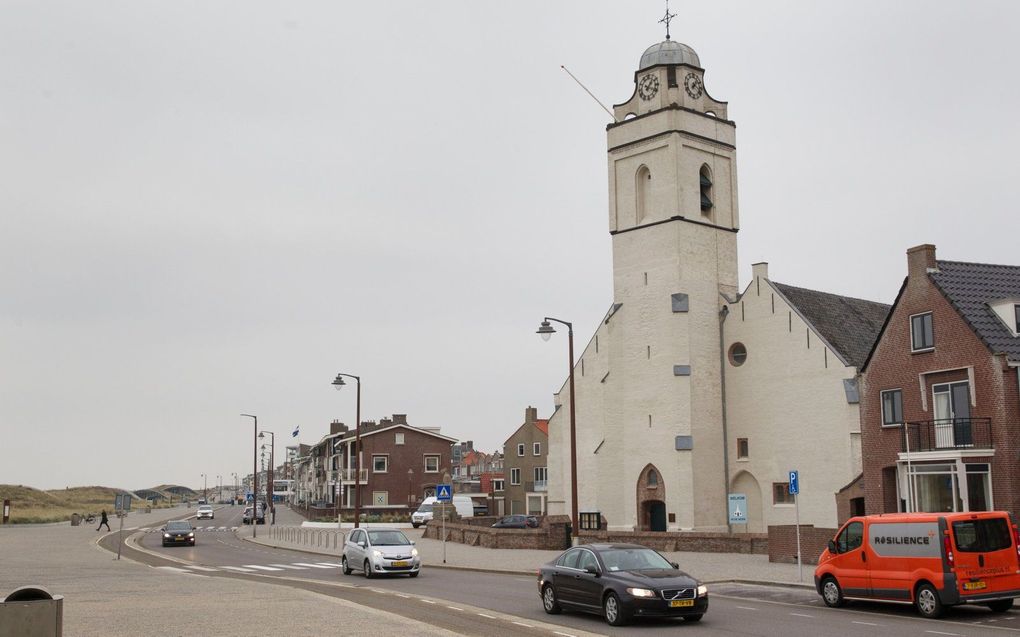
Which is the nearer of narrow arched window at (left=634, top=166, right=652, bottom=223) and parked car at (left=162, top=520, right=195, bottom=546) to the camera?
parked car at (left=162, top=520, right=195, bottom=546)

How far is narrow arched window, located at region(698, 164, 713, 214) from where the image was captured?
53.2 m

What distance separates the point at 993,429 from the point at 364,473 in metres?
67.7

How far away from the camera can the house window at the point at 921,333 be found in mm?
33219

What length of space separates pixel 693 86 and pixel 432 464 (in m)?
51.3

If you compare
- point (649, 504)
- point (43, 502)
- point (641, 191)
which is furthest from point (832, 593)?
point (43, 502)

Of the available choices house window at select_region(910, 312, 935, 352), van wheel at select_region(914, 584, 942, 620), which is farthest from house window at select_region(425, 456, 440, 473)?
van wheel at select_region(914, 584, 942, 620)

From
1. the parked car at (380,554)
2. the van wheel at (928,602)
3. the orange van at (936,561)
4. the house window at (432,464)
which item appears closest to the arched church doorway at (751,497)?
the parked car at (380,554)

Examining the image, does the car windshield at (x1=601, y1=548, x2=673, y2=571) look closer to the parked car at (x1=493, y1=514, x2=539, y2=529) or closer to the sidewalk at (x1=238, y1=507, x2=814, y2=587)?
the sidewalk at (x1=238, y1=507, x2=814, y2=587)

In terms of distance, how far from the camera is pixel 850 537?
2092 centimetres

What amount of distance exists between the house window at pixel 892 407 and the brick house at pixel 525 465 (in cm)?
5923

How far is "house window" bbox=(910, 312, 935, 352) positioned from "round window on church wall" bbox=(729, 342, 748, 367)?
1720 cm

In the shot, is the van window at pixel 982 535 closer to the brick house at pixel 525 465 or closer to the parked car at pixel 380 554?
the parked car at pixel 380 554

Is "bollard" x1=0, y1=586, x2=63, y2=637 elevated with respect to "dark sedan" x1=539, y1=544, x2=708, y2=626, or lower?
elevated

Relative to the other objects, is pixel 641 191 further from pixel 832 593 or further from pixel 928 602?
pixel 928 602
